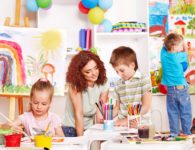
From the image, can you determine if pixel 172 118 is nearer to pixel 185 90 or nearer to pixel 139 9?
pixel 185 90

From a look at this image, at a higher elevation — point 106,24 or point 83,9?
point 83,9

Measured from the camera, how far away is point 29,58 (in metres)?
3.17

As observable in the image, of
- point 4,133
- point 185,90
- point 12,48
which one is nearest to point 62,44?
point 12,48

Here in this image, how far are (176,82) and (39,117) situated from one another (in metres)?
1.80

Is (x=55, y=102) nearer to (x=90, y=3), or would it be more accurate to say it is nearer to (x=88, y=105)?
(x=90, y=3)

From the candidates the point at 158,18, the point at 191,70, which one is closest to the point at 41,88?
the point at 158,18

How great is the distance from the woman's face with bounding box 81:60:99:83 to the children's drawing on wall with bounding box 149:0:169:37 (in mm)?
1709

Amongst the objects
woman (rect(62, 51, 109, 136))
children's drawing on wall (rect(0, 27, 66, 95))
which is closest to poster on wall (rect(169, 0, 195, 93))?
children's drawing on wall (rect(0, 27, 66, 95))

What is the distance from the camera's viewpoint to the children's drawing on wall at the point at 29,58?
10.1ft

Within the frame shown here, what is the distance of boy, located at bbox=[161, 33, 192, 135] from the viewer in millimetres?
3355

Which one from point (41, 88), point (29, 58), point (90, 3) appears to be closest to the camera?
point (41, 88)

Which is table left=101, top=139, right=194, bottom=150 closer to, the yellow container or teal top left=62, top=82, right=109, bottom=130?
the yellow container

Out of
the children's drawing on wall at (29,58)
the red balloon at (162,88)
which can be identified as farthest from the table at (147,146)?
the red balloon at (162,88)

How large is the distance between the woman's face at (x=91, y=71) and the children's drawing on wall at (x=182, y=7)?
1948 millimetres
